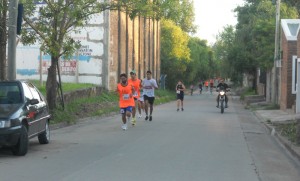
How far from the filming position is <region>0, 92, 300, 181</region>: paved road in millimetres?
8453

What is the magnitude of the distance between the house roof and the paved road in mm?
13486

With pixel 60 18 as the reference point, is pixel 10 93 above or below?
below

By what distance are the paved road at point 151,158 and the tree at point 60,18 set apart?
3743mm

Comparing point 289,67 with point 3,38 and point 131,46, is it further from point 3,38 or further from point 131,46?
point 3,38

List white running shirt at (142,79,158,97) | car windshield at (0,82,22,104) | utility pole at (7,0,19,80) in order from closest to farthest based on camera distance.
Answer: car windshield at (0,82,22,104) < utility pole at (7,0,19,80) < white running shirt at (142,79,158,97)

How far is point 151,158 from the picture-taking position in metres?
10.1

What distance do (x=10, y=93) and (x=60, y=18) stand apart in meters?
7.90

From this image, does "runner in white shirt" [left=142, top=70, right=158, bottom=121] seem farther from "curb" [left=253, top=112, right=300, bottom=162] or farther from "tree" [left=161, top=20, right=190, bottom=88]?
"tree" [left=161, top=20, right=190, bottom=88]

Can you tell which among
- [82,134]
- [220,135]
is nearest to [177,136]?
[220,135]

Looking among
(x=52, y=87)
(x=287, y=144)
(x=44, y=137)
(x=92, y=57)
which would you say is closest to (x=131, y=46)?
(x=92, y=57)

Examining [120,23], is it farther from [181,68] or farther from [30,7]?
[181,68]

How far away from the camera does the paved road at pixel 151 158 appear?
8.45 meters

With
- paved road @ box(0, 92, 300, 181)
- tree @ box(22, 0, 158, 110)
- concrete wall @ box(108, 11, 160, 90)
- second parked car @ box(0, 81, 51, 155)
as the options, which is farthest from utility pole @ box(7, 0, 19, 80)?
concrete wall @ box(108, 11, 160, 90)

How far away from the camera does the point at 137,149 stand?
450 inches
